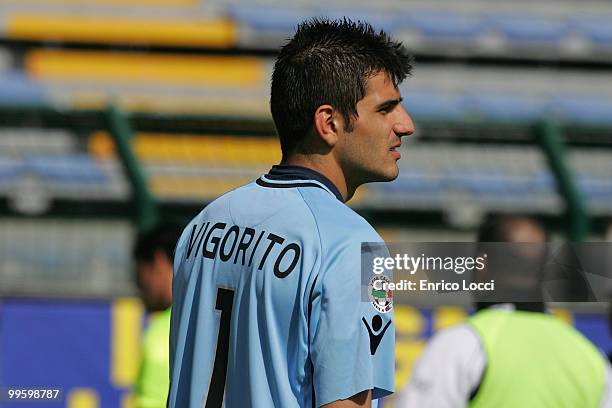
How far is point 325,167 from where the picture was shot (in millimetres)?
1599

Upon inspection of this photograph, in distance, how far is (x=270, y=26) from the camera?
1109 cm

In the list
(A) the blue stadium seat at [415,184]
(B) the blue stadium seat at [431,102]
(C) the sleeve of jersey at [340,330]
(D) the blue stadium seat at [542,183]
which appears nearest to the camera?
(C) the sleeve of jersey at [340,330]

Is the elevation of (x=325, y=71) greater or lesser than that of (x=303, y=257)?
greater

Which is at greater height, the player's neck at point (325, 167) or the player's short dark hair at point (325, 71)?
the player's short dark hair at point (325, 71)

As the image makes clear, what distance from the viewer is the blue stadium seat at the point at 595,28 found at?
11289 millimetres

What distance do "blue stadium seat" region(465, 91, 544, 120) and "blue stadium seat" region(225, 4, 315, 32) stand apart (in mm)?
1923

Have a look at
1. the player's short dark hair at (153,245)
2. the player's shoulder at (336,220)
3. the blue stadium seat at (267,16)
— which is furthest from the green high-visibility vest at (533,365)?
the blue stadium seat at (267,16)

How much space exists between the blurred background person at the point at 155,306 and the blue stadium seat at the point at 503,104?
20.8 ft

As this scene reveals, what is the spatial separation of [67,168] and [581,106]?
5478mm

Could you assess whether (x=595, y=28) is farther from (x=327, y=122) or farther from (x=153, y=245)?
(x=327, y=122)

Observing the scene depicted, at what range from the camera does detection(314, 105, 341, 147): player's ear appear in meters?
1.57

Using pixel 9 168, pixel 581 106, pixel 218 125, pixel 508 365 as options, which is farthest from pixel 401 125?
pixel 581 106

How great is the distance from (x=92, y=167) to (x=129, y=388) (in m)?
1.67

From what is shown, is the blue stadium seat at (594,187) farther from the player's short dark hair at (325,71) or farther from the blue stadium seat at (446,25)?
the player's short dark hair at (325,71)
